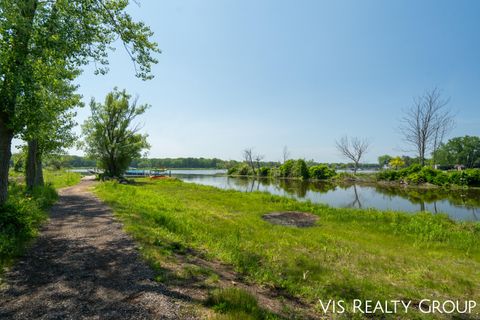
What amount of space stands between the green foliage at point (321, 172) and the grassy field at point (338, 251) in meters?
47.4

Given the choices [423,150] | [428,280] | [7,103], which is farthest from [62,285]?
[423,150]

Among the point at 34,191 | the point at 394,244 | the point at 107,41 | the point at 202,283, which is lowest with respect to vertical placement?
the point at 394,244

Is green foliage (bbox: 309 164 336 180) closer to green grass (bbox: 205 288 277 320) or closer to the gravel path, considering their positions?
the gravel path

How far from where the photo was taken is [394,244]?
444 inches

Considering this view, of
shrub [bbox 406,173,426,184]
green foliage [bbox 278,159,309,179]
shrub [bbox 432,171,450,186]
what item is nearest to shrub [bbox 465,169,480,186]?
shrub [bbox 432,171,450,186]

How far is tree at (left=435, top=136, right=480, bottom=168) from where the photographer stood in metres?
98.5

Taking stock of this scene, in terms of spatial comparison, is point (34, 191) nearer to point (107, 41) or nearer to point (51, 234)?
point (51, 234)

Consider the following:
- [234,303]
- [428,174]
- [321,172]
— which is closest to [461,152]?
[321,172]

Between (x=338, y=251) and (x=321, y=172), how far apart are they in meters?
55.9

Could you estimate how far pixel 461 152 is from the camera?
332 feet

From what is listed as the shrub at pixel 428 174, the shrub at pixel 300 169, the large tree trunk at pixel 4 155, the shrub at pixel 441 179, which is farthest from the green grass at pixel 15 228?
the shrub at pixel 300 169

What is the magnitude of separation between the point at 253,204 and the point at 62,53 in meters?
14.1

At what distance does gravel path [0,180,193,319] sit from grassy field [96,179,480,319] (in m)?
0.70

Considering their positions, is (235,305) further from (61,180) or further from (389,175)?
(389,175)
